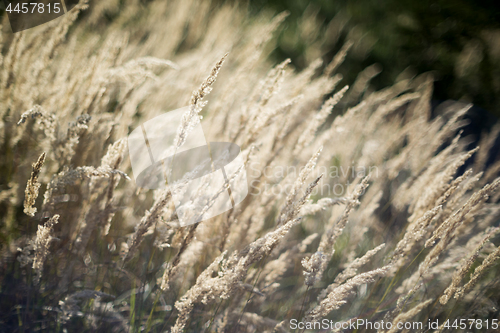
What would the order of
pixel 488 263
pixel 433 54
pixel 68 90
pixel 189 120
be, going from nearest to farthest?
pixel 189 120
pixel 488 263
pixel 68 90
pixel 433 54

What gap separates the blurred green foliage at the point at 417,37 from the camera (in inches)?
150

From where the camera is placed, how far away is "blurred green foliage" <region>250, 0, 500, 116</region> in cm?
381

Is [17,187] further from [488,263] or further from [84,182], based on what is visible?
[488,263]

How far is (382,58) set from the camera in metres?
4.18

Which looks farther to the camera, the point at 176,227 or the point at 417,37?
the point at 417,37

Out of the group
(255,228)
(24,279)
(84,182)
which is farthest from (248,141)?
(24,279)

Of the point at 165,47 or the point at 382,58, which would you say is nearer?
the point at 165,47

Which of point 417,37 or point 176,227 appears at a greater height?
point 417,37

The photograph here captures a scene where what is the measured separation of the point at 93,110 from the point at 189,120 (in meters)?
0.66

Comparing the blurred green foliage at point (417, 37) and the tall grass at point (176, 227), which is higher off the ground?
the blurred green foliage at point (417, 37)

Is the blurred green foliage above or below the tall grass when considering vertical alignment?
above

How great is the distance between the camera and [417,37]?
13.4ft

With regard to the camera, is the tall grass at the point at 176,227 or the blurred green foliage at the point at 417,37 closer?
the tall grass at the point at 176,227

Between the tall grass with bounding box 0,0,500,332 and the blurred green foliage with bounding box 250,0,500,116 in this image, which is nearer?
the tall grass with bounding box 0,0,500,332
